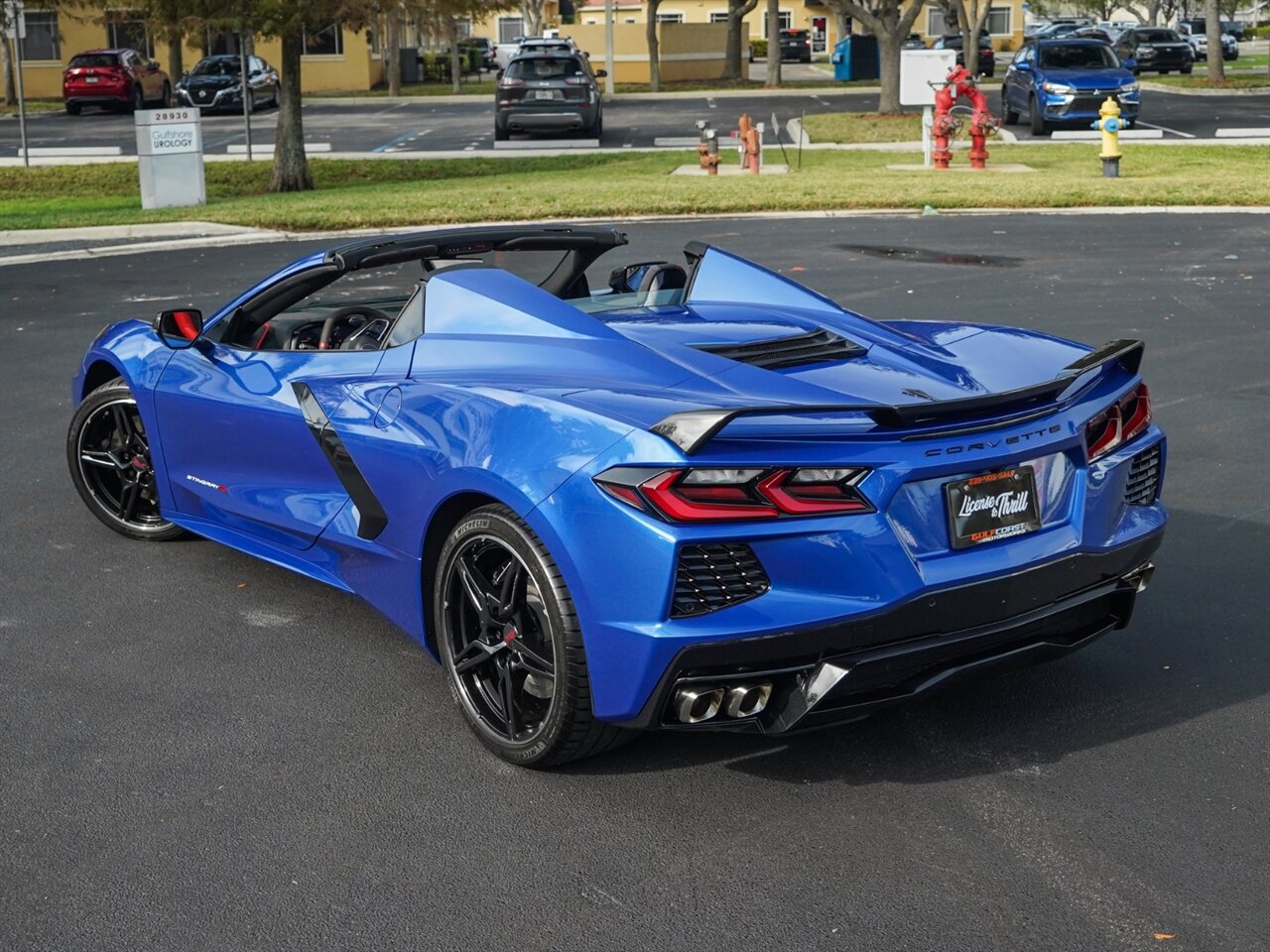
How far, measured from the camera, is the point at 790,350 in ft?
15.8

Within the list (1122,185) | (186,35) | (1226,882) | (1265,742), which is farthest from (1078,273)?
(186,35)

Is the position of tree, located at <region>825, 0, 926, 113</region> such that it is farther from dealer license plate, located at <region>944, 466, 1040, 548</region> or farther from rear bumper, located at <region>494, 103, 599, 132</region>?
dealer license plate, located at <region>944, 466, 1040, 548</region>

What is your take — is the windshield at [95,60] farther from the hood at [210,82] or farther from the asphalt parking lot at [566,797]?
the asphalt parking lot at [566,797]

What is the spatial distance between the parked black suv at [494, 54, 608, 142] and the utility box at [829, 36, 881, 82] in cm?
2719

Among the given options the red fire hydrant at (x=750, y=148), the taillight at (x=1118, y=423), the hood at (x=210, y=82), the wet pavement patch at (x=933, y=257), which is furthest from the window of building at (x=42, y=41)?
the taillight at (x=1118, y=423)

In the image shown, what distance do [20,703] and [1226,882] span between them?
3.58m

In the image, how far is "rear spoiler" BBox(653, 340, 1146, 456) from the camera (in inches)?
153

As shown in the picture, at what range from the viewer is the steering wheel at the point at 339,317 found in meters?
5.82

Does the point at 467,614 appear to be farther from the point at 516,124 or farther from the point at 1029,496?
the point at 516,124

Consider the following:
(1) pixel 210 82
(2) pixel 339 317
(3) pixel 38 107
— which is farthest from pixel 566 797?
(3) pixel 38 107

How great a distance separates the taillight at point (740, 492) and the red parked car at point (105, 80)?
1901 inches

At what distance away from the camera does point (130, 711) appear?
5020mm

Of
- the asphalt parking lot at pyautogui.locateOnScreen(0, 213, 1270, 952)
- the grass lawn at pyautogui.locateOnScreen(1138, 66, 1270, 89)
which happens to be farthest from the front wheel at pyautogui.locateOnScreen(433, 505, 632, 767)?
the grass lawn at pyautogui.locateOnScreen(1138, 66, 1270, 89)

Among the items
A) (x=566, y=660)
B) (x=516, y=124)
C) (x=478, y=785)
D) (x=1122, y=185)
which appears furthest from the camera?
(x=516, y=124)
